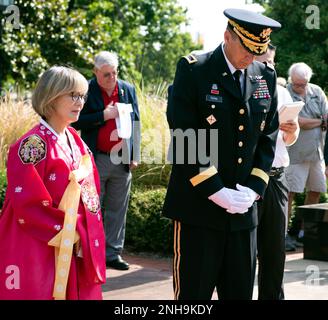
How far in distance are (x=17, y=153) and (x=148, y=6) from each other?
2508 cm

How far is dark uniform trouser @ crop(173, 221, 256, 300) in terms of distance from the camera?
13.2 feet

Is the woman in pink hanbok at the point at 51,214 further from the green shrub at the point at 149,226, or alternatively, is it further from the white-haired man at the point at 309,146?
the white-haired man at the point at 309,146

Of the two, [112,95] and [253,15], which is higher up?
[253,15]

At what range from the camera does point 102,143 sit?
7266mm

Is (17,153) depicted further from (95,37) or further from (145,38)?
(145,38)

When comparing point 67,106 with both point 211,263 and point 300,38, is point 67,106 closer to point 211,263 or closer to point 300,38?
point 211,263

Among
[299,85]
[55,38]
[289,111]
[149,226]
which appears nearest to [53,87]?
[289,111]

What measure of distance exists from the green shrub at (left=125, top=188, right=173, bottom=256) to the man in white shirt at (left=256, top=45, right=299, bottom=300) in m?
2.80

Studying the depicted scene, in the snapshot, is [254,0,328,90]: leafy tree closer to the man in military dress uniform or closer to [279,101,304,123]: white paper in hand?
[279,101,304,123]: white paper in hand

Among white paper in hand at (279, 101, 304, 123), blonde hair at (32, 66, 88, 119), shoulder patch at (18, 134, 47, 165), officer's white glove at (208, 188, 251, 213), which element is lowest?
officer's white glove at (208, 188, 251, 213)

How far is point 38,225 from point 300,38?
18.8m

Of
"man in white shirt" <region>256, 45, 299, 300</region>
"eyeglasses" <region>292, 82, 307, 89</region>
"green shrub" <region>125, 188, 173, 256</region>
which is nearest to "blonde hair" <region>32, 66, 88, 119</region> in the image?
"man in white shirt" <region>256, 45, 299, 300</region>

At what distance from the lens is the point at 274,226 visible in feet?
16.9
